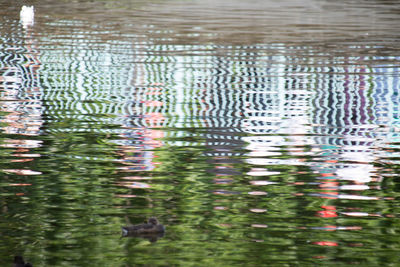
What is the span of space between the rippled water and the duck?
6 centimetres

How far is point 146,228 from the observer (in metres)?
6.99

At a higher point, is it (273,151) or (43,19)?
(43,19)

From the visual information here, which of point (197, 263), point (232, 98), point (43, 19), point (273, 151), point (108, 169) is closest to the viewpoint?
point (197, 263)

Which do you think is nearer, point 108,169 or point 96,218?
point 96,218

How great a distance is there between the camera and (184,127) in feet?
38.8

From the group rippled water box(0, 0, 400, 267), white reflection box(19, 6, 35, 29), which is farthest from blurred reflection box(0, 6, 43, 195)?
white reflection box(19, 6, 35, 29)

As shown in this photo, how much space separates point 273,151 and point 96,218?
128 inches

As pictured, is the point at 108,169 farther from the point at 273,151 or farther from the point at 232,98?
the point at 232,98

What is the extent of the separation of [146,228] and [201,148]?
3.64 meters

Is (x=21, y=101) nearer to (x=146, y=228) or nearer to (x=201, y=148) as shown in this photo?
(x=201, y=148)

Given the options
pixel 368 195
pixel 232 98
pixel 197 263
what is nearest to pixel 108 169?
pixel 368 195

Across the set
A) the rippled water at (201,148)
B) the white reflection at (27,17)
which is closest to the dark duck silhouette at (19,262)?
the rippled water at (201,148)

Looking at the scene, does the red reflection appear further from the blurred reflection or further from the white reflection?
the white reflection

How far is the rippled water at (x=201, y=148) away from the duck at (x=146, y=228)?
64 mm
